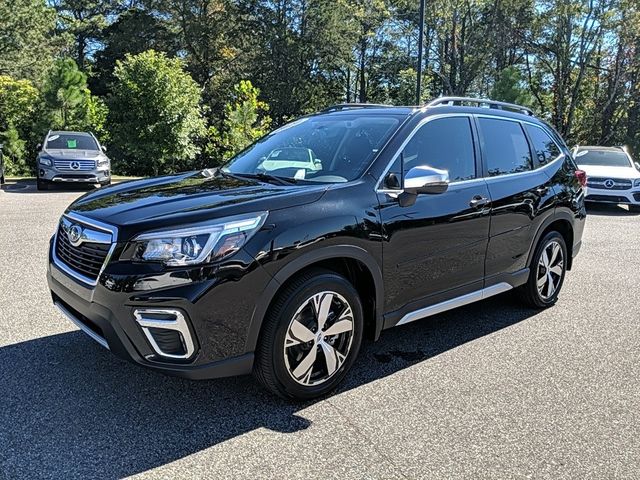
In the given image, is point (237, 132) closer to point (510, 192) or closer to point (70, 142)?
point (70, 142)

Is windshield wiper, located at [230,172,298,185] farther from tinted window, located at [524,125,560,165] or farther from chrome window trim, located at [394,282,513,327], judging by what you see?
tinted window, located at [524,125,560,165]

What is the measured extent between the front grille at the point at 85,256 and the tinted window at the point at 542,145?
12.6 feet

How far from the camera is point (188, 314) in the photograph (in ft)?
9.11

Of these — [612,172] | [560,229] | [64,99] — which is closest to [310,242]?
[560,229]

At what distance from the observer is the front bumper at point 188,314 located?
278cm

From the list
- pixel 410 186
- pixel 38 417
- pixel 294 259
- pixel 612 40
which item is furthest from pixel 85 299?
pixel 612 40

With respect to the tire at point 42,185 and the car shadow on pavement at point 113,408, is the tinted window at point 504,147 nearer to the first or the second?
the car shadow on pavement at point 113,408

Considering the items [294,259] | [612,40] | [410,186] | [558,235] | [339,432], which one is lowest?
[339,432]

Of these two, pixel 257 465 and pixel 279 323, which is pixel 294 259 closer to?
pixel 279 323

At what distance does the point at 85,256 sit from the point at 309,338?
1365 millimetres

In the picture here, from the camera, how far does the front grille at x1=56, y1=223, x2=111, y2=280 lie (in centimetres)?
299

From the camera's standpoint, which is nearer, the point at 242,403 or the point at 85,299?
the point at 85,299

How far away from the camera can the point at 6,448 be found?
2.73 metres

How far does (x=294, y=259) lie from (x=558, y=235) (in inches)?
125
